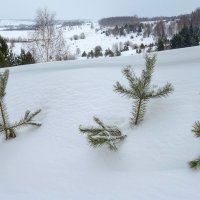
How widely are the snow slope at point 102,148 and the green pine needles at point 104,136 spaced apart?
4.3 inches

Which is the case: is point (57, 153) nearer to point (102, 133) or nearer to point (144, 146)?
point (102, 133)

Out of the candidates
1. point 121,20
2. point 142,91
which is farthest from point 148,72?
point 121,20

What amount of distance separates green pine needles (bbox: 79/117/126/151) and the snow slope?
0.11 m

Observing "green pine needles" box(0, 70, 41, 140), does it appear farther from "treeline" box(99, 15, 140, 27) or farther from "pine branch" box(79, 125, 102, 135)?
"treeline" box(99, 15, 140, 27)

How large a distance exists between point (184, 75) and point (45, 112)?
2224mm

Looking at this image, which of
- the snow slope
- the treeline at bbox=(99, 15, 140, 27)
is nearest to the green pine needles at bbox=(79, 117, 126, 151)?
the snow slope

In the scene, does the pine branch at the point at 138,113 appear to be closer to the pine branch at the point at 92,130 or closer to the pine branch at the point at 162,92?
the pine branch at the point at 162,92

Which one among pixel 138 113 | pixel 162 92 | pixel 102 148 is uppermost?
pixel 162 92

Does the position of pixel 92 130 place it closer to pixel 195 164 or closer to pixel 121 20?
pixel 195 164

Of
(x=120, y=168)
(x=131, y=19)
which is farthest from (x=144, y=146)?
(x=131, y=19)

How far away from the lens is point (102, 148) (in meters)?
4.02

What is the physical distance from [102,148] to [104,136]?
0.24 meters

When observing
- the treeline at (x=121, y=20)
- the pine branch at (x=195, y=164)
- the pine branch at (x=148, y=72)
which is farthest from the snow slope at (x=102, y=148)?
the treeline at (x=121, y=20)

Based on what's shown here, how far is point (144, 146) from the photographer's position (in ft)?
12.8
